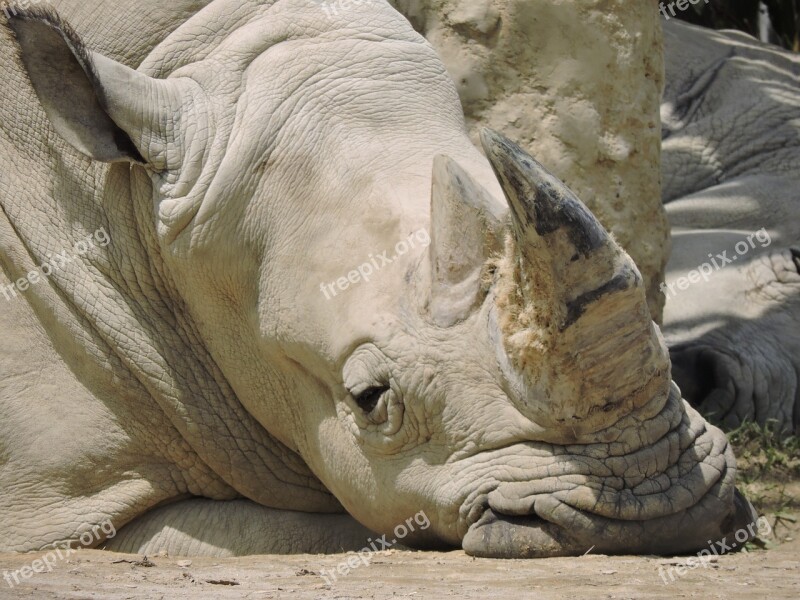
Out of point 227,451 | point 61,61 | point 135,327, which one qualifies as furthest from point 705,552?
point 61,61

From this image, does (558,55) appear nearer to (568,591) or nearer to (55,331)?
(55,331)

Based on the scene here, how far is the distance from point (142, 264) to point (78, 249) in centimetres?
24

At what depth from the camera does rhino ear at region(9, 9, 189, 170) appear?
178 inches

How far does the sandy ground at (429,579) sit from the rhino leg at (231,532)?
633mm

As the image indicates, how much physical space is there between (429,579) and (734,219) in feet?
17.6

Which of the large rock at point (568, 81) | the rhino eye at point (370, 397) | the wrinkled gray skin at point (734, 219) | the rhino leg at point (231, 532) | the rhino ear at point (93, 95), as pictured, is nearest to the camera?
the rhino eye at point (370, 397)

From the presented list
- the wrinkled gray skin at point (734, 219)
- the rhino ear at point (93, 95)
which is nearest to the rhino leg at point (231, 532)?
the rhino ear at point (93, 95)

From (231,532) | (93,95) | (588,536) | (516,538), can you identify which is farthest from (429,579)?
(93,95)

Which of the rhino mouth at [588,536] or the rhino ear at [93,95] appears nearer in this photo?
the rhino mouth at [588,536]

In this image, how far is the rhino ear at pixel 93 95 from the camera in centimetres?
452

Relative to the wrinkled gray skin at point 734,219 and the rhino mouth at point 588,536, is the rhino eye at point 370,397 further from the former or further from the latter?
the wrinkled gray skin at point 734,219

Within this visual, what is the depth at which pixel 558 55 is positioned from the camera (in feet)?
20.7

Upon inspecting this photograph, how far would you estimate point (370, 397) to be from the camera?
434 cm

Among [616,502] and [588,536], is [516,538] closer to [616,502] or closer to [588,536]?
[588,536]
